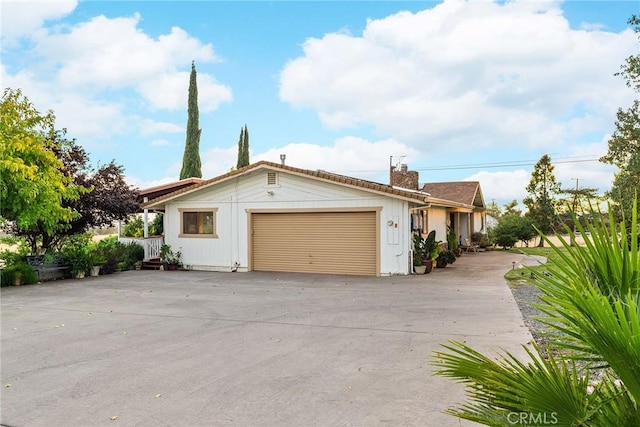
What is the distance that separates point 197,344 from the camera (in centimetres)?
618

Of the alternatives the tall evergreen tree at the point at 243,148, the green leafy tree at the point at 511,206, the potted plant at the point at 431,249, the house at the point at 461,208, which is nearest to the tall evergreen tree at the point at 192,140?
the tall evergreen tree at the point at 243,148

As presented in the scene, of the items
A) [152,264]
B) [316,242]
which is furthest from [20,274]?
[316,242]

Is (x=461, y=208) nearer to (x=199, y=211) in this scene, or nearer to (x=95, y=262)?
(x=199, y=211)

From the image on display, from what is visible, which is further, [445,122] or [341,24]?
[445,122]

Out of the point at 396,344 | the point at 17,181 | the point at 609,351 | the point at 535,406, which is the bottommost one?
the point at 396,344

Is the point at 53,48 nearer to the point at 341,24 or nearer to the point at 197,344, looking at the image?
the point at 341,24

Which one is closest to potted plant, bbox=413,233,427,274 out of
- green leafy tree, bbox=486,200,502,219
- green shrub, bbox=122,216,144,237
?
green shrub, bbox=122,216,144,237

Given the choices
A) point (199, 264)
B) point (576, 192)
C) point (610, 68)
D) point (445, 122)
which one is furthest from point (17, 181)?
Answer: point (576, 192)

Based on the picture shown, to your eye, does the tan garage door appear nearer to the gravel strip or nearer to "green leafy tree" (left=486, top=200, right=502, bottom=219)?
the gravel strip

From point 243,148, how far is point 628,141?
96.8ft

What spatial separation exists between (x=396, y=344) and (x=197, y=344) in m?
2.81

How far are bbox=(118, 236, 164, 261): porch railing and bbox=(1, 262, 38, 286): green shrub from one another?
435cm

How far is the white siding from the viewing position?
44.9ft

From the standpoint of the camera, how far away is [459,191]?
25.4 meters
